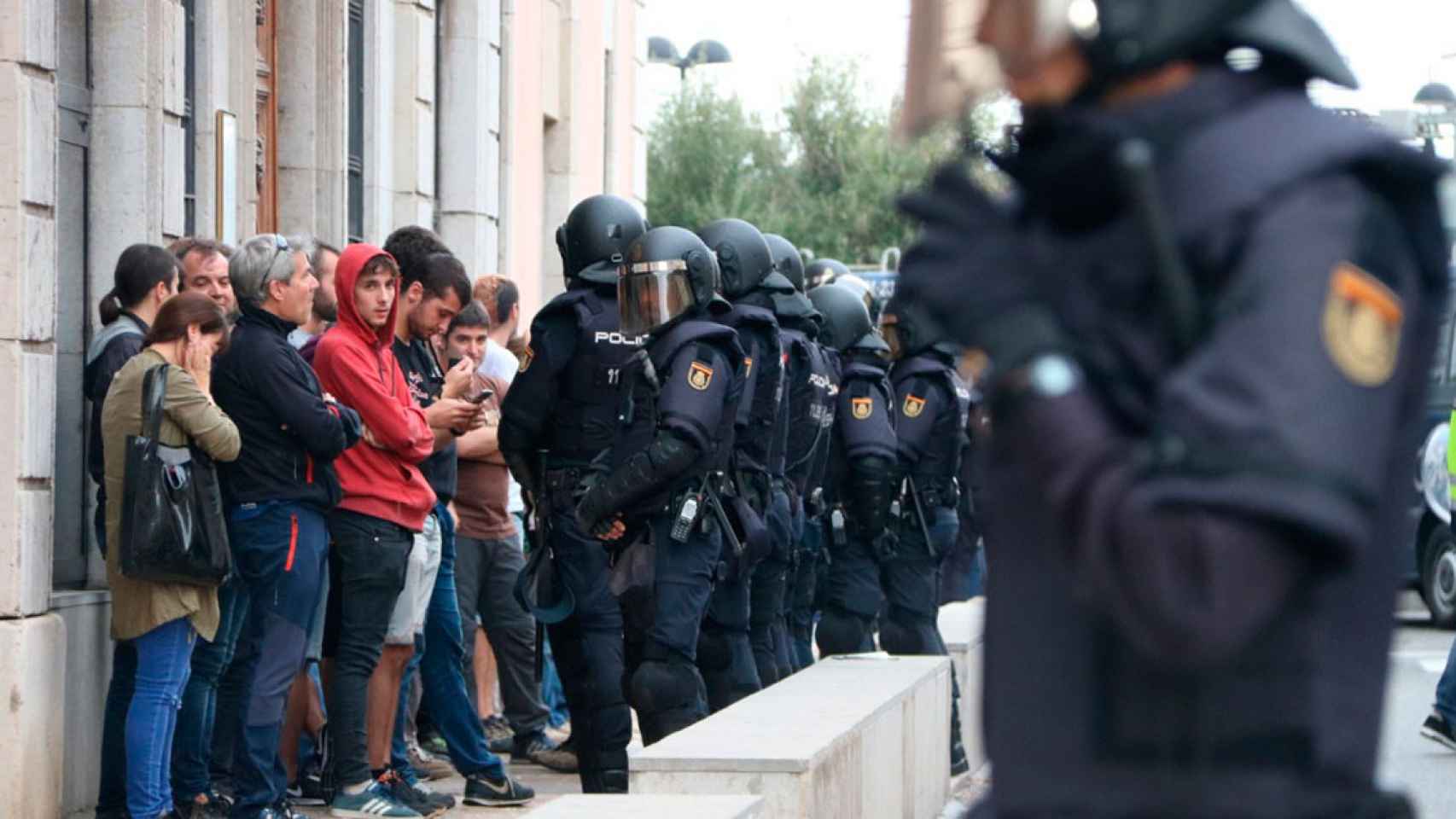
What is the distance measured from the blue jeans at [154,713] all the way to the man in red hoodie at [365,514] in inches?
26.4

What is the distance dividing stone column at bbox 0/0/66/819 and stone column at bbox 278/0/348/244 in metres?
4.93

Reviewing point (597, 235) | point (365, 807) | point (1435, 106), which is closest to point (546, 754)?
point (365, 807)

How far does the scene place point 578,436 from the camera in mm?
8906

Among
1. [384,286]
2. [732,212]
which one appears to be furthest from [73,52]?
[732,212]

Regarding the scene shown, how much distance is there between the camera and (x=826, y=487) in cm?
1137

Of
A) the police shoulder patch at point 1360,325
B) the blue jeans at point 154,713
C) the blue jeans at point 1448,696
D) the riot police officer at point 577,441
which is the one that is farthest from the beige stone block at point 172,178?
the police shoulder patch at point 1360,325

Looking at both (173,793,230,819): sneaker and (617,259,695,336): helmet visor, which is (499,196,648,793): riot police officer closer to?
(617,259,695,336): helmet visor

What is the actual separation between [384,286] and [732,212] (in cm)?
4918

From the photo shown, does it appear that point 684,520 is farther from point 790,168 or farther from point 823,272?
point 790,168

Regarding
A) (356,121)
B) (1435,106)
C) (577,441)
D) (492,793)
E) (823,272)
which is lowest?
(492,793)

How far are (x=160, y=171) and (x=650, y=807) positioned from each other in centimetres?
517

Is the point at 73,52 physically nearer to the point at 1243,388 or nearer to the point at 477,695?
the point at 477,695

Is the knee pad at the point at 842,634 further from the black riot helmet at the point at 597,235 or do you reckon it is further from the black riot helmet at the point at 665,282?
the black riot helmet at the point at 665,282

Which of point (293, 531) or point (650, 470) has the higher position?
point (650, 470)
